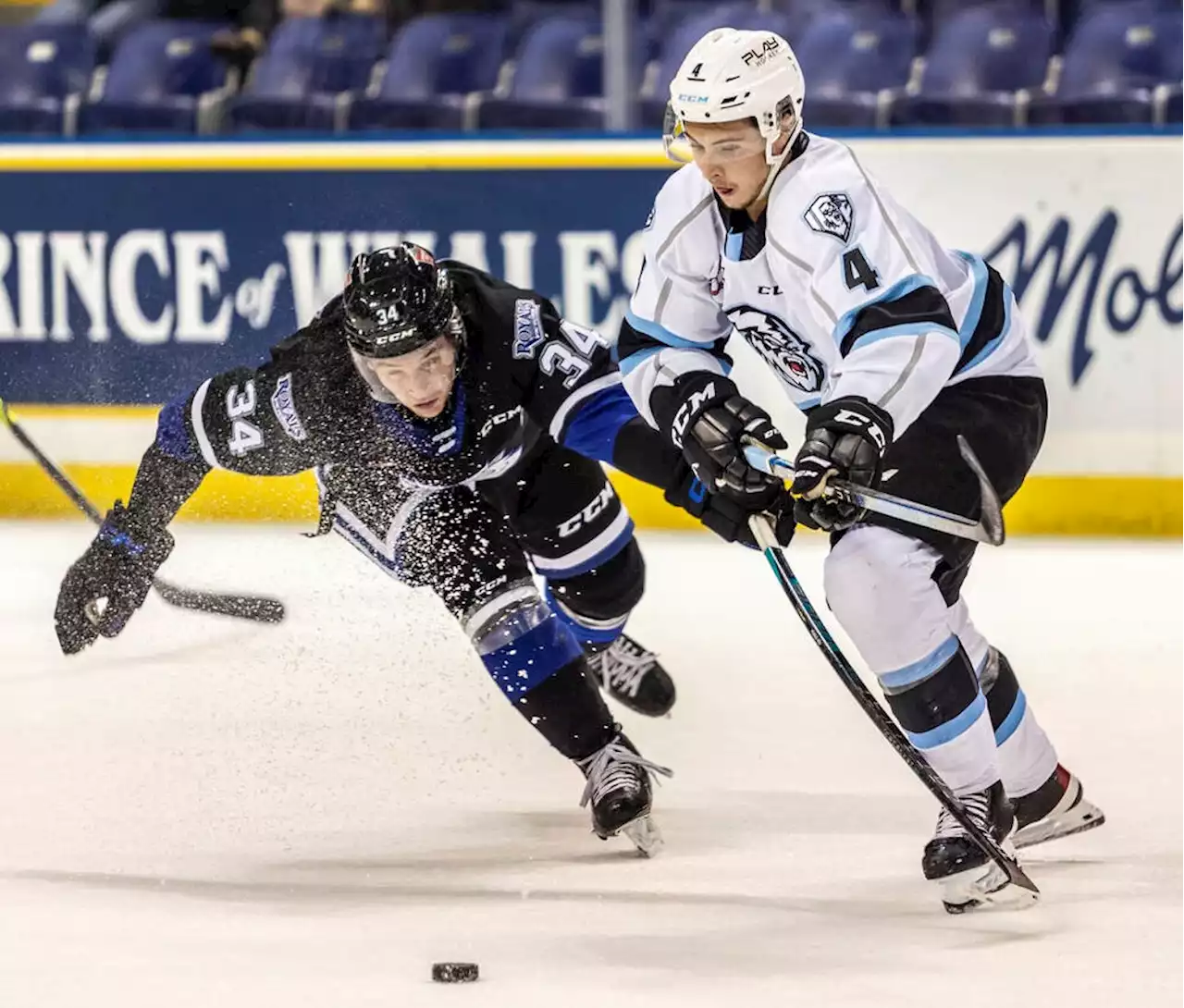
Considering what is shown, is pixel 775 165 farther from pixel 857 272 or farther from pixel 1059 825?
pixel 1059 825

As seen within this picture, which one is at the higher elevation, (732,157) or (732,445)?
(732,157)

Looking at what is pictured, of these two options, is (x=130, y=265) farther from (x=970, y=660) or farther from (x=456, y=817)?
(x=970, y=660)

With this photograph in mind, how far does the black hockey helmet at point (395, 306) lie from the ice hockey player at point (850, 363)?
0.32 metres

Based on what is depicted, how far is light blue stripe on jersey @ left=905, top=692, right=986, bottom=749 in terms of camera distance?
9.87ft

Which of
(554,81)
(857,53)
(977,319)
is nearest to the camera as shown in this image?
(977,319)

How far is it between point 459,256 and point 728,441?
11.6ft

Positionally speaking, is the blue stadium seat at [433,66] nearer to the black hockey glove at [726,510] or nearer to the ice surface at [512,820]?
the ice surface at [512,820]

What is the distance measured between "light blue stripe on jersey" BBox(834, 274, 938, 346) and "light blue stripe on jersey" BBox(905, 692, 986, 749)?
54 cm

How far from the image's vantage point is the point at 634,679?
430 centimetres

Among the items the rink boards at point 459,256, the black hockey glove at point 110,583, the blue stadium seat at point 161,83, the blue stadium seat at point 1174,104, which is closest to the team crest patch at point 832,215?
the black hockey glove at point 110,583

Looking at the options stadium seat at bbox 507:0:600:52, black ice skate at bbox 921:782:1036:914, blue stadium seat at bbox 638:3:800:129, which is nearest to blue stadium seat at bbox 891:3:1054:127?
blue stadium seat at bbox 638:3:800:129

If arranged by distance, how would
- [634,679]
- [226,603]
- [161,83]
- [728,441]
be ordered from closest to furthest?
[728,441] < [634,679] < [226,603] < [161,83]

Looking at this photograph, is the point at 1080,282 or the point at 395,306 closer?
the point at 395,306

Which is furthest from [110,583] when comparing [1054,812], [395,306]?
[1054,812]
